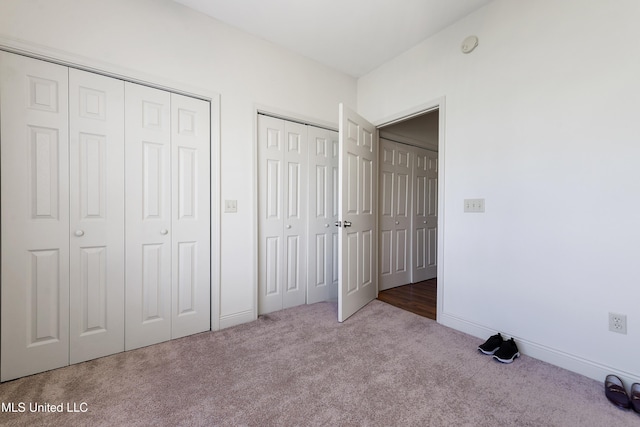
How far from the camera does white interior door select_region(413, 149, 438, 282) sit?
3947 millimetres

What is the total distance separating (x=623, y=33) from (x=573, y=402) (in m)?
2.12

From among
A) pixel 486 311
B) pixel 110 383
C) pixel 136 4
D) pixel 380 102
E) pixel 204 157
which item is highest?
pixel 136 4

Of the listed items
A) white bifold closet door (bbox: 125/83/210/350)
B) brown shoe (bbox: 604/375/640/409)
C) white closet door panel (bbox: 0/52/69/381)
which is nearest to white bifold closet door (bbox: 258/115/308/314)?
white bifold closet door (bbox: 125/83/210/350)

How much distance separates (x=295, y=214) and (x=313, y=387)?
1659 mm

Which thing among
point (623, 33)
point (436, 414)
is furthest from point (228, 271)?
point (623, 33)

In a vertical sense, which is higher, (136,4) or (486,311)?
(136,4)

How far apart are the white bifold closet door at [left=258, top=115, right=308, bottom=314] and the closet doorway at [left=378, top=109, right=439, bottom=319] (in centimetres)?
109

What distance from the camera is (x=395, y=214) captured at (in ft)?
12.0

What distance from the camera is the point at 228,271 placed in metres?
2.41

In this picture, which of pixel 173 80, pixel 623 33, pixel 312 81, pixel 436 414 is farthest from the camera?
pixel 312 81

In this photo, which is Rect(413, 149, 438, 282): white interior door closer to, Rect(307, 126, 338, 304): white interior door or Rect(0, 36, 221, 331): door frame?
Rect(307, 126, 338, 304): white interior door

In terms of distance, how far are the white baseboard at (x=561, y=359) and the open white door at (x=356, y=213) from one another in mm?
1035

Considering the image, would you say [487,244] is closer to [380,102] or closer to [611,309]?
[611,309]

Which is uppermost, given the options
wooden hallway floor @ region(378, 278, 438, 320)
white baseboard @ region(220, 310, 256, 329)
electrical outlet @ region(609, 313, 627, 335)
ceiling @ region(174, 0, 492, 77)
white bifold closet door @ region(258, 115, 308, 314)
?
ceiling @ region(174, 0, 492, 77)
